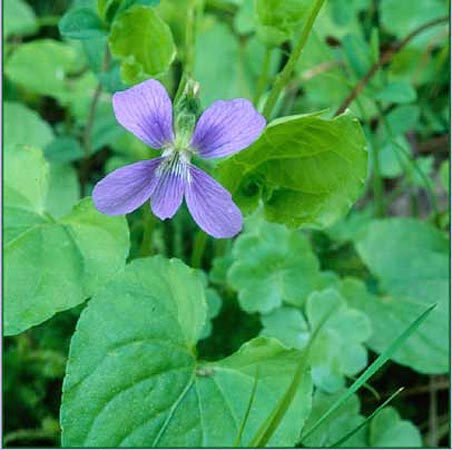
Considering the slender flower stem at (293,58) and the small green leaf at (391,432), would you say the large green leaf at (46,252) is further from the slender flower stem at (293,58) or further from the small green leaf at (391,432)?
the small green leaf at (391,432)

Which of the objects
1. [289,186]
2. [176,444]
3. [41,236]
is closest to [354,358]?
[289,186]

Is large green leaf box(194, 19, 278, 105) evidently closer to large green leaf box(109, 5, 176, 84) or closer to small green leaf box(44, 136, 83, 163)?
small green leaf box(44, 136, 83, 163)

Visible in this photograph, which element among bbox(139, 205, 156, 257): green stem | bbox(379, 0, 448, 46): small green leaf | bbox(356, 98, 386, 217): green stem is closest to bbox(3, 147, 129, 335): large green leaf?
bbox(139, 205, 156, 257): green stem

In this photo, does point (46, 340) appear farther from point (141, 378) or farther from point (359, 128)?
point (359, 128)

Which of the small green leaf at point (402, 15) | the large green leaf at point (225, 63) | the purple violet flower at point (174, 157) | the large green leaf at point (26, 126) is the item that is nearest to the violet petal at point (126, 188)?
the purple violet flower at point (174, 157)

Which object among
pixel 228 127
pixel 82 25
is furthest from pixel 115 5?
pixel 228 127

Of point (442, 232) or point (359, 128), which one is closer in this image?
point (359, 128)
